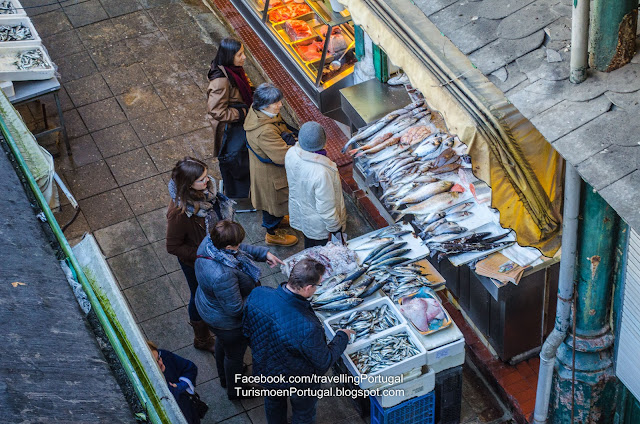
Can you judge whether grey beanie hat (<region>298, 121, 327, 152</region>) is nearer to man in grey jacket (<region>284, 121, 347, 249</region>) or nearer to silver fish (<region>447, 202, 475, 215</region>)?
man in grey jacket (<region>284, 121, 347, 249</region>)

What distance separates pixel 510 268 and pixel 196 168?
8.40 feet

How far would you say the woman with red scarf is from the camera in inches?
320

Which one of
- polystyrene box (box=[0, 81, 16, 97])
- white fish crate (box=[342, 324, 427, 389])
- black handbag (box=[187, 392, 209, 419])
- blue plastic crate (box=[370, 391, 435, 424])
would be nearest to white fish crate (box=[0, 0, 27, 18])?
polystyrene box (box=[0, 81, 16, 97])

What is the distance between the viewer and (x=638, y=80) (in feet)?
14.7

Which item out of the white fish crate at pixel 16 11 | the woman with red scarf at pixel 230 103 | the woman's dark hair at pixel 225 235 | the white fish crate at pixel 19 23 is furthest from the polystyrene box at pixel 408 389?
the white fish crate at pixel 16 11

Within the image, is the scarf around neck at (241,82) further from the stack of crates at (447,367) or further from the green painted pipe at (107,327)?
the stack of crates at (447,367)

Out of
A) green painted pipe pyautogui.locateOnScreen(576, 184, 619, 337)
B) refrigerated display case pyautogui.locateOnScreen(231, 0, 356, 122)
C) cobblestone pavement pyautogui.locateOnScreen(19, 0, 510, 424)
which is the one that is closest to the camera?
green painted pipe pyautogui.locateOnScreen(576, 184, 619, 337)

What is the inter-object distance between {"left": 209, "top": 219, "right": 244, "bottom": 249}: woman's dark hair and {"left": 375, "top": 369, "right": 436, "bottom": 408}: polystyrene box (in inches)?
59.7

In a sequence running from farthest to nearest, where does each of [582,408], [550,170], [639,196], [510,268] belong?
1. [510,268]
2. [582,408]
3. [550,170]
4. [639,196]

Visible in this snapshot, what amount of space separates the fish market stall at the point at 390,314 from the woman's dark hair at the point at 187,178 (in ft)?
3.03

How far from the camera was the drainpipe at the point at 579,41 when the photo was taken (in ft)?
14.2

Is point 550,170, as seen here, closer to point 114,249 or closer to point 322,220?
point 322,220

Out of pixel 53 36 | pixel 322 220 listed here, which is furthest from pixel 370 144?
pixel 53 36

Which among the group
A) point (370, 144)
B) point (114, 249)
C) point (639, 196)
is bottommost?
point (114, 249)
